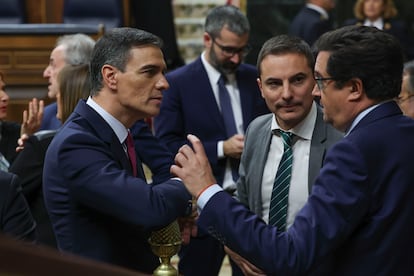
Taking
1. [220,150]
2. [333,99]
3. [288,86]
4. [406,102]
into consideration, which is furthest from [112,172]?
[406,102]

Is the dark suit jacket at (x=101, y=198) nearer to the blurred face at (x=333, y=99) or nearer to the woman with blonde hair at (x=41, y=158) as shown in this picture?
the blurred face at (x=333, y=99)

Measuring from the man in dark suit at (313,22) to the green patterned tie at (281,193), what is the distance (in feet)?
18.3

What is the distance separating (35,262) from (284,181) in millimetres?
2143

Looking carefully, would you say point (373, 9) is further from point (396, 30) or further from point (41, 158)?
point (41, 158)

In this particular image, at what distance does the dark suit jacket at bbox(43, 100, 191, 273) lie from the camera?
271 centimetres

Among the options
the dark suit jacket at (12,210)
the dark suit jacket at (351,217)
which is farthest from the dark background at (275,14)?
the dark suit jacket at (351,217)

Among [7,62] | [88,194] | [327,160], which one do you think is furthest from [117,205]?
[7,62]

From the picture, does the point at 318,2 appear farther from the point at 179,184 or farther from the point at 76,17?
the point at 179,184

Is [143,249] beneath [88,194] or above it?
beneath

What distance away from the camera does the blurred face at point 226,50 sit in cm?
489

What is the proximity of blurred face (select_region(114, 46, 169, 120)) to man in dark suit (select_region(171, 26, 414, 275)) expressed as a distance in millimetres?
468

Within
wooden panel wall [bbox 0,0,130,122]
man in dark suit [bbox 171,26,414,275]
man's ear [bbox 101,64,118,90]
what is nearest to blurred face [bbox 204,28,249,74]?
man's ear [bbox 101,64,118,90]

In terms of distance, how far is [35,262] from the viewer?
4.32 ft

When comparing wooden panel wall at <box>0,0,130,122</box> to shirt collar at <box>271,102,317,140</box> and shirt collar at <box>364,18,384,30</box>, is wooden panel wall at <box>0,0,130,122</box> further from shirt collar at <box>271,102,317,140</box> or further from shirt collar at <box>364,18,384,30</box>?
shirt collar at <box>271,102,317,140</box>
